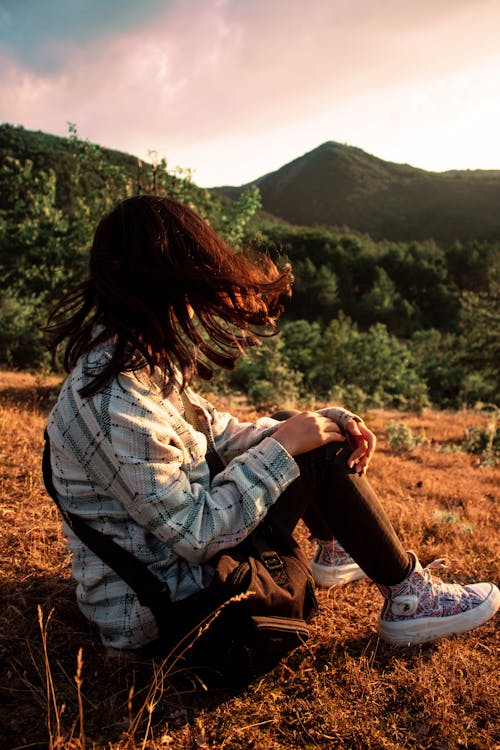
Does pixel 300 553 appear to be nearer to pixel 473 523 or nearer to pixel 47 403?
pixel 473 523

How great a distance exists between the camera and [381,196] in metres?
109

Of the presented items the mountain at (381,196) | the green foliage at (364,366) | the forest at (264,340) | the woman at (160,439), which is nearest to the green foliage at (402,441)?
the forest at (264,340)

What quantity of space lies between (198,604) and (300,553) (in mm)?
394

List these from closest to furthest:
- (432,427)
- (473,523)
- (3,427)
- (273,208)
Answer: (473,523)
(3,427)
(432,427)
(273,208)

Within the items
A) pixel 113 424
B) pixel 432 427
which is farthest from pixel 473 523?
pixel 432 427

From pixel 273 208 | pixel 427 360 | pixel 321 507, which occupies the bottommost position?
pixel 427 360

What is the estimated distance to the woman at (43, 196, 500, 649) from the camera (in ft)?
4.66

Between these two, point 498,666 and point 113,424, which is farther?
point 498,666

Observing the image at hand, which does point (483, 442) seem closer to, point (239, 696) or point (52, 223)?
point (239, 696)

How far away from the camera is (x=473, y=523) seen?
10.9 feet

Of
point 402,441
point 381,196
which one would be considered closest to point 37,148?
point 402,441

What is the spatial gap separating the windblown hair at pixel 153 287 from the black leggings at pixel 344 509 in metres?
0.51

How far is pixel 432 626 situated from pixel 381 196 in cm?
11654

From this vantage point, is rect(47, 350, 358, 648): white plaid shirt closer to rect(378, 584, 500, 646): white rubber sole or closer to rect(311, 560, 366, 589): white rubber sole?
rect(378, 584, 500, 646): white rubber sole
